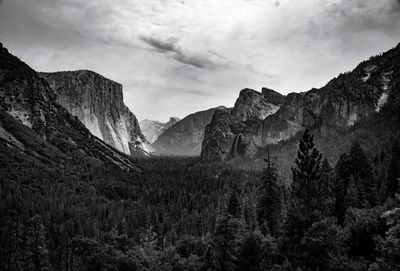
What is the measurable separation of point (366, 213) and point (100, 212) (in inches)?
3576

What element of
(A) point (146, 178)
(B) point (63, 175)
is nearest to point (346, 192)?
(B) point (63, 175)

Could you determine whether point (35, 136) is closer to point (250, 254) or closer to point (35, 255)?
point (35, 255)

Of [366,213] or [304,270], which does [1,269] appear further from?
[366,213]

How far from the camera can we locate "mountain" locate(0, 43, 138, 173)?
139625 millimetres

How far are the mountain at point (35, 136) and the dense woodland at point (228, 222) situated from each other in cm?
1084

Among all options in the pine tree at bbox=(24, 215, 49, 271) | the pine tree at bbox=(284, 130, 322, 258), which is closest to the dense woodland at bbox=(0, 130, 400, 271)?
the pine tree at bbox=(284, 130, 322, 258)

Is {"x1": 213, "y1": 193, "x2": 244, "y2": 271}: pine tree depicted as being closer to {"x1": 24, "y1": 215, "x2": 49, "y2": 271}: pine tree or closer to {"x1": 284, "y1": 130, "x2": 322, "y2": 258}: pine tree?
{"x1": 284, "y1": 130, "x2": 322, "y2": 258}: pine tree

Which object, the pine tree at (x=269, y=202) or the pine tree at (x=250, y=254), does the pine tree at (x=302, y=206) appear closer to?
the pine tree at (x=250, y=254)

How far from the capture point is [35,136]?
162125mm

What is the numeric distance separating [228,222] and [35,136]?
159m

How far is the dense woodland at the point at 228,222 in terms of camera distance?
23453 millimetres

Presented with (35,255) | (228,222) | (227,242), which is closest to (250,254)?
(227,242)

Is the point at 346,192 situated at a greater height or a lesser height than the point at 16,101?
lesser

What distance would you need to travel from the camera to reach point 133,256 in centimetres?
2827
